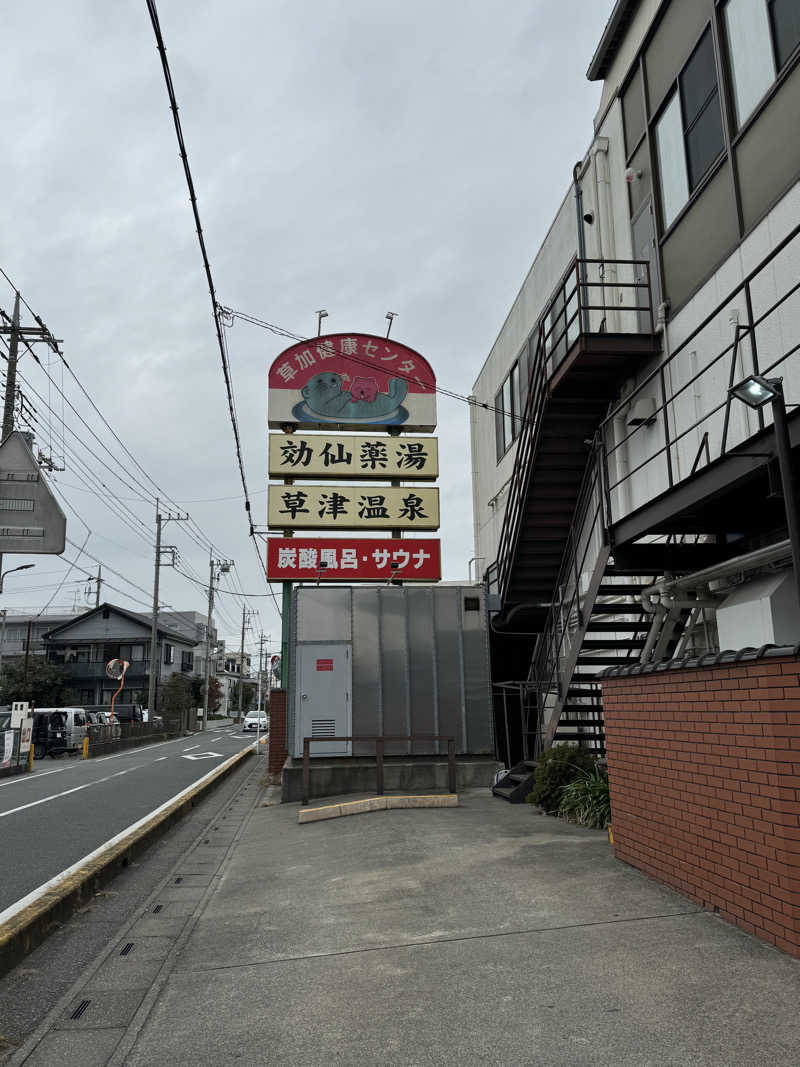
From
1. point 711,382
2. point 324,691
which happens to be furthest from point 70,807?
point 711,382

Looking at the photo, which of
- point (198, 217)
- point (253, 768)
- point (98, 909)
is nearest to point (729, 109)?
point (198, 217)

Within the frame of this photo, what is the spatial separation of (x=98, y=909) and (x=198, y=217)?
673cm

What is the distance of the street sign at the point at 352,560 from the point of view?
57.1 feet


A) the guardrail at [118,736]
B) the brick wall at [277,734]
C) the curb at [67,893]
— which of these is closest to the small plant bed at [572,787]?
the curb at [67,893]

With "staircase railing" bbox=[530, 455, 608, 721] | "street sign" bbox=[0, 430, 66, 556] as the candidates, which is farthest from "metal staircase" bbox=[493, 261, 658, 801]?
"street sign" bbox=[0, 430, 66, 556]

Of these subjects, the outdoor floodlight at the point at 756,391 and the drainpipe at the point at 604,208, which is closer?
the outdoor floodlight at the point at 756,391

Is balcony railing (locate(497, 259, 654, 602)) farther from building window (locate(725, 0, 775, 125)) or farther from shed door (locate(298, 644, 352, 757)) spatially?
shed door (locate(298, 644, 352, 757))

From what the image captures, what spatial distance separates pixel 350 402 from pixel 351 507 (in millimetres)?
Result: 2507

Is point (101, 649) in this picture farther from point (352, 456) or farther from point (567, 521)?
point (567, 521)

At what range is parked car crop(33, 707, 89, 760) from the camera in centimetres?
2909

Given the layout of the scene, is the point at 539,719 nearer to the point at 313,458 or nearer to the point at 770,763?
the point at 770,763

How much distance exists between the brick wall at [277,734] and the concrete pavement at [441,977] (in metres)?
9.30

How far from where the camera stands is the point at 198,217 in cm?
819

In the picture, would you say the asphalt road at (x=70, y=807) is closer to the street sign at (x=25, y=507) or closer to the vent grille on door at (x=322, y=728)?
the vent grille on door at (x=322, y=728)
